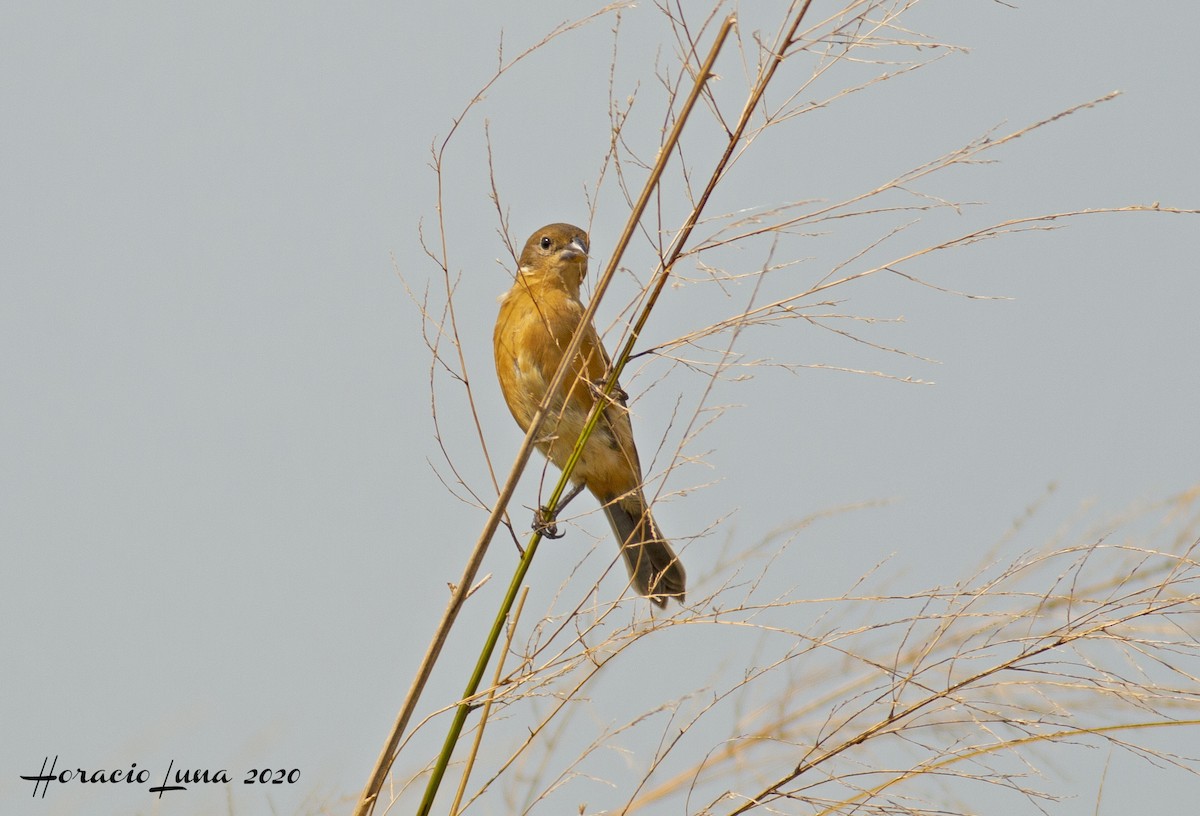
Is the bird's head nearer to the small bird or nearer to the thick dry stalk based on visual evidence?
the small bird

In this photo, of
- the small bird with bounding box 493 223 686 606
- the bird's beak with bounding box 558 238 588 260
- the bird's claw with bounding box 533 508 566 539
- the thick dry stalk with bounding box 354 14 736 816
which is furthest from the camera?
the bird's beak with bounding box 558 238 588 260

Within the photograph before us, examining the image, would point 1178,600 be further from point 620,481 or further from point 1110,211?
point 620,481

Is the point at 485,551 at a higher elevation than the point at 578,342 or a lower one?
lower

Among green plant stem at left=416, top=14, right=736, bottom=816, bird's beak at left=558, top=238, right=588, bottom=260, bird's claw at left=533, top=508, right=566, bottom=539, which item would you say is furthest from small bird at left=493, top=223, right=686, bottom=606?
green plant stem at left=416, top=14, right=736, bottom=816

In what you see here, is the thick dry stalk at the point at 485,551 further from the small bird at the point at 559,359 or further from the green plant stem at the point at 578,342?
the small bird at the point at 559,359

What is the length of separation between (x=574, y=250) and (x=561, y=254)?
0.06m

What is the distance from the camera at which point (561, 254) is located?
5.11 metres

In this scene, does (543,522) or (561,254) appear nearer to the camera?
(543,522)

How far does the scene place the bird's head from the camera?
511cm

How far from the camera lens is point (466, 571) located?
76.3 inches

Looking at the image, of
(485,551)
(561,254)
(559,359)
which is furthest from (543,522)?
(561,254)

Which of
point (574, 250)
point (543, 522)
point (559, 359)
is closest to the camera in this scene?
point (543, 522)

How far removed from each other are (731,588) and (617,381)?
0.42 m

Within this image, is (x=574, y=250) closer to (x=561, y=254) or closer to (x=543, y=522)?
(x=561, y=254)
